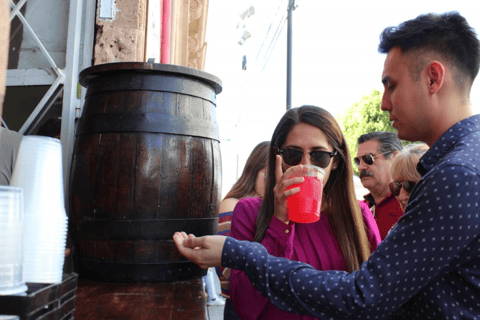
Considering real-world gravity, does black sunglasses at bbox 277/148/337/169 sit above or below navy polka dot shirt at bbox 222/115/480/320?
above

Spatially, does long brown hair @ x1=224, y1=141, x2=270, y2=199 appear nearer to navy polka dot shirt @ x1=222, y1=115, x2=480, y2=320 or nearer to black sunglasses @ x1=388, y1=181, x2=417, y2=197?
black sunglasses @ x1=388, y1=181, x2=417, y2=197

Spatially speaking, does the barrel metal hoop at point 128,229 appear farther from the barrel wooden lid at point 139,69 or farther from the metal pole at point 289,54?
the metal pole at point 289,54

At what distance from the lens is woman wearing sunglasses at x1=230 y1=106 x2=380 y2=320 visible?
182 centimetres

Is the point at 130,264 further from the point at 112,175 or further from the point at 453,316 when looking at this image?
the point at 453,316

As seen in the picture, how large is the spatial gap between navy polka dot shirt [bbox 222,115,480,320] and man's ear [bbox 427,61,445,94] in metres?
0.14

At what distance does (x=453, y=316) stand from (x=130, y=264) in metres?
1.51

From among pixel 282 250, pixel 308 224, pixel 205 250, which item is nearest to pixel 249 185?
pixel 308 224

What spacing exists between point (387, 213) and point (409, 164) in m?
0.71

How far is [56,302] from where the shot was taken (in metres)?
0.79

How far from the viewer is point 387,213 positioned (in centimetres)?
377

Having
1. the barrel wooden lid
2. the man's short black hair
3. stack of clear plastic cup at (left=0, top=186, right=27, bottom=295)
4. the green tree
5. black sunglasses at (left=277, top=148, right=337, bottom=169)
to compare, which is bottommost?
stack of clear plastic cup at (left=0, top=186, right=27, bottom=295)

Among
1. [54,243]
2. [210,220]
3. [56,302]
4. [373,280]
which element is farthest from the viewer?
[210,220]

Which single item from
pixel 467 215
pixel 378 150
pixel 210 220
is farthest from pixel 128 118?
pixel 378 150

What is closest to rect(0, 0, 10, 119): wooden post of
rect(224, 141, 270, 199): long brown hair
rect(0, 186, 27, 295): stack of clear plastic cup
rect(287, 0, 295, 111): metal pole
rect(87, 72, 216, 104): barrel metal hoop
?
rect(0, 186, 27, 295): stack of clear plastic cup
